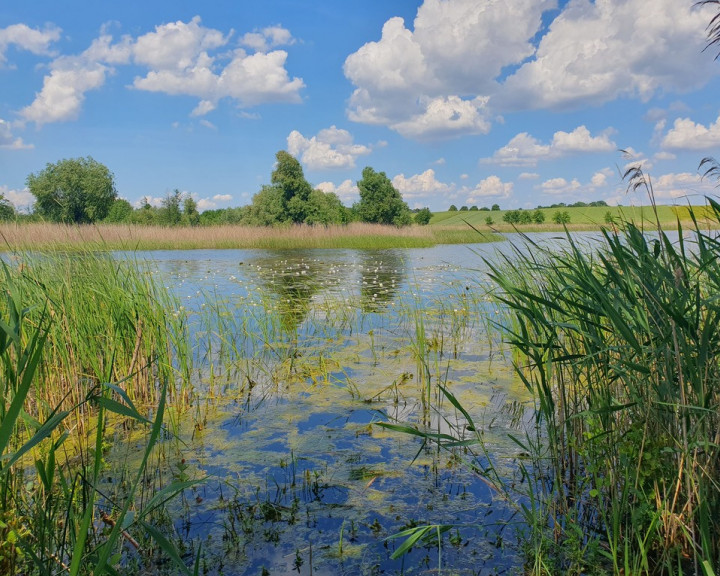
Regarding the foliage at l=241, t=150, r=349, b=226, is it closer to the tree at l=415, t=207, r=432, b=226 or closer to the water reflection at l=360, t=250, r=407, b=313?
the tree at l=415, t=207, r=432, b=226

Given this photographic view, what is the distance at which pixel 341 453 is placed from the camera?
3.46 meters

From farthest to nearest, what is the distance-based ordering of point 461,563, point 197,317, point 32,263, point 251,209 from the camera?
1. point 251,209
2. point 197,317
3. point 32,263
4. point 461,563

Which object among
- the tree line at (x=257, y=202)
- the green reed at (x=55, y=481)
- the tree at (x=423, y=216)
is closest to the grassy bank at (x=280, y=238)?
the tree line at (x=257, y=202)

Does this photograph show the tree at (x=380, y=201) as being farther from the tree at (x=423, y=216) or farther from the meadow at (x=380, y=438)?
the meadow at (x=380, y=438)

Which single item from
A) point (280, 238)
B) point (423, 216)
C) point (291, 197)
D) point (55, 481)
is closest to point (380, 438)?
point (55, 481)

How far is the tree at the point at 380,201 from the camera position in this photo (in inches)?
1500

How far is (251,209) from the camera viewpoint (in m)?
38.5

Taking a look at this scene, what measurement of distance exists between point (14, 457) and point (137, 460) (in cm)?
217

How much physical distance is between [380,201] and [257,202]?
29.3ft

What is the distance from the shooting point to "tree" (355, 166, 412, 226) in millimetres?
38094

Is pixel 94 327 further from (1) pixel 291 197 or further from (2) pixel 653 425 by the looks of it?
(1) pixel 291 197

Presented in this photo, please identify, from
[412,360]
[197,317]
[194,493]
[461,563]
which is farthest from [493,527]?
[197,317]

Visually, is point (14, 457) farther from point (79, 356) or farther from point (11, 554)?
point (79, 356)

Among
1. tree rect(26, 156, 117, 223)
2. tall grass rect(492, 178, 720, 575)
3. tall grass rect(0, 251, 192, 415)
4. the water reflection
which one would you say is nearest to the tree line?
tree rect(26, 156, 117, 223)
